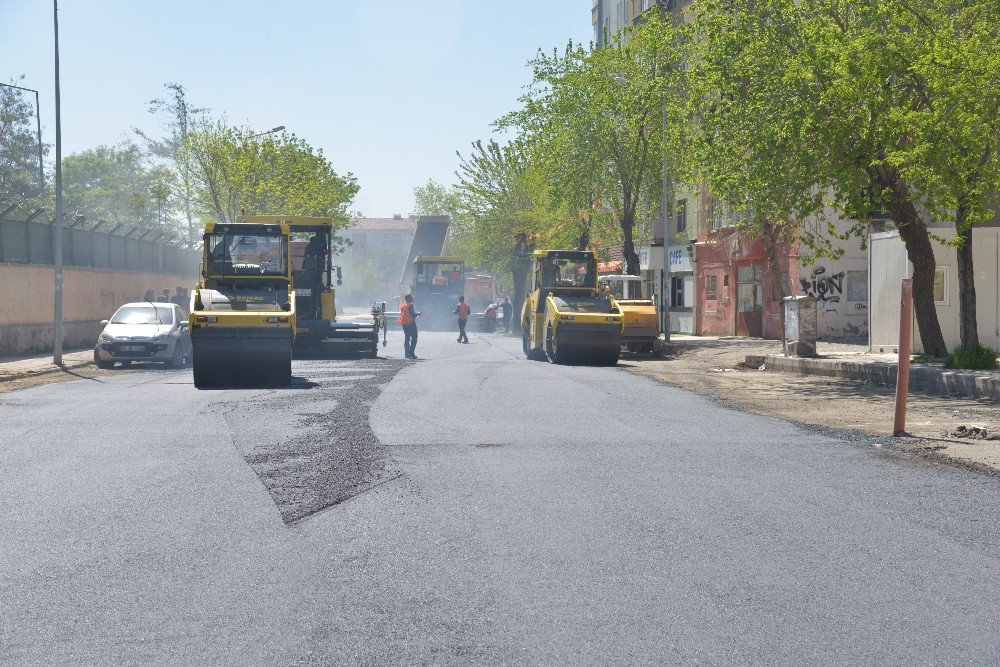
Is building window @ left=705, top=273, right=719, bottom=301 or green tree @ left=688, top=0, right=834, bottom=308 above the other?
green tree @ left=688, top=0, right=834, bottom=308

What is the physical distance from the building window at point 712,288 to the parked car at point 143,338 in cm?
2550

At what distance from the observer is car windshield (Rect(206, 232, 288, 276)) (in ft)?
75.2

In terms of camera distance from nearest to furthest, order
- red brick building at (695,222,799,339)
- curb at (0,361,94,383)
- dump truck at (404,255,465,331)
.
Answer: curb at (0,361,94,383)
red brick building at (695,222,799,339)
dump truck at (404,255,465,331)

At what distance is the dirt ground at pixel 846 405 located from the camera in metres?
12.5

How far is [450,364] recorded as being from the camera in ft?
90.9

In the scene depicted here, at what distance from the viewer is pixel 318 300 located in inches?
1148

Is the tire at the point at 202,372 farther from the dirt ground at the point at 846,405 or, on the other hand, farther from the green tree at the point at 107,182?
the green tree at the point at 107,182

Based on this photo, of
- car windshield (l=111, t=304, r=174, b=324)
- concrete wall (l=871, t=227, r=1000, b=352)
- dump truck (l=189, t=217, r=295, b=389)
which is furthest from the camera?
car windshield (l=111, t=304, r=174, b=324)

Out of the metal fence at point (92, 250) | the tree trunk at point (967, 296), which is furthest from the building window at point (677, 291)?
the tree trunk at point (967, 296)

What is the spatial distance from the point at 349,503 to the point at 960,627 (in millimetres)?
4564

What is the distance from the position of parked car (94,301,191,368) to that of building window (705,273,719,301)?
2550 centimetres

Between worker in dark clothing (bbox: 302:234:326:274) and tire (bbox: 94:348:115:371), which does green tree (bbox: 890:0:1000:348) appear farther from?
tire (bbox: 94:348:115:371)

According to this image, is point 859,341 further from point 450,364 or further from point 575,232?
point 575,232

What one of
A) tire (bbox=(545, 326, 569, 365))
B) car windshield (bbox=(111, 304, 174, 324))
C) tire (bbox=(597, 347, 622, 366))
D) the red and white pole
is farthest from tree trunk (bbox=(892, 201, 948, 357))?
car windshield (bbox=(111, 304, 174, 324))
